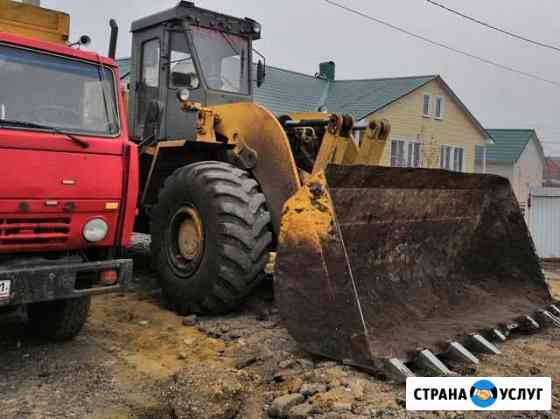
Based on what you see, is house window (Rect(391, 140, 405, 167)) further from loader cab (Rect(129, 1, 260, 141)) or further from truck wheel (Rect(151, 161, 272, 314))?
truck wheel (Rect(151, 161, 272, 314))

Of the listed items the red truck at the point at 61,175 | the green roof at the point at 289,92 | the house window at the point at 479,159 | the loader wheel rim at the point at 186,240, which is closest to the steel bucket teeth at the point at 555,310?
the loader wheel rim at the point at 186,240

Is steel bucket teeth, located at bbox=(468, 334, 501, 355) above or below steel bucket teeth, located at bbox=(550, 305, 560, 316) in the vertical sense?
below

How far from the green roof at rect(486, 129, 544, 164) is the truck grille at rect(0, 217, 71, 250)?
114 feet

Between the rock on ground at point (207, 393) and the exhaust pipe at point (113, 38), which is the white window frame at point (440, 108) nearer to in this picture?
the exhaust pipe at point (113, 38)

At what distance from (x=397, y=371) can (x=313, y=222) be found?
1141mm

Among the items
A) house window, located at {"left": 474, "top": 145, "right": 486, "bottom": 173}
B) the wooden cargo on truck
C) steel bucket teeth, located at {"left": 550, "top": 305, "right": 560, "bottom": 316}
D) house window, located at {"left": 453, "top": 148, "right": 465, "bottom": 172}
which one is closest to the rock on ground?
the wooden cargo on truck

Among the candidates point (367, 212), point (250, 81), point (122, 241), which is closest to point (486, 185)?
point (367, 212)

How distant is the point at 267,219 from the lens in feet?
18.4

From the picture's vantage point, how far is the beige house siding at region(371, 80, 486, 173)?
2503cm

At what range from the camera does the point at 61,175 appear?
4184 mm

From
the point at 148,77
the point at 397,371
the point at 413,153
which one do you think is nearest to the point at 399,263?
the point at 397,371

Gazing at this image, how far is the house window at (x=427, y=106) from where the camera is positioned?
26.8 meters

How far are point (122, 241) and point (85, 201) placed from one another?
49cm

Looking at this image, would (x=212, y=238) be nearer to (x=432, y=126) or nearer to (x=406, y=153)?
(x=406, y=153)
